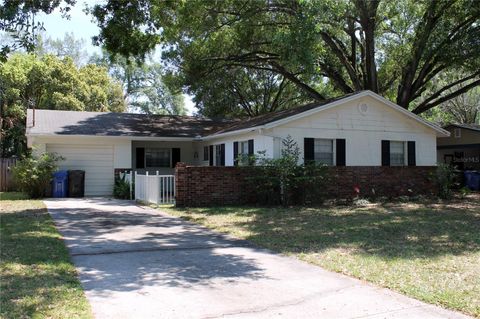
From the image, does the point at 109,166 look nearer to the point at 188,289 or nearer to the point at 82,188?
the point at 82,188

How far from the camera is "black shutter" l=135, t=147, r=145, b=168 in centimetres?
2341

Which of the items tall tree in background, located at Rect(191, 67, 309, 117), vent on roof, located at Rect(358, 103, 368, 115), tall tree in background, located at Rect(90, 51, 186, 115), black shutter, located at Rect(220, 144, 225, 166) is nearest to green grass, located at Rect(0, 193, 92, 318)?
black shutter, located at Rect(220, 144, 225, 166)

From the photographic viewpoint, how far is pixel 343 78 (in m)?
27.0

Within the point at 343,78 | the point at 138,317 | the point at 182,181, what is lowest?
the point at 138,317

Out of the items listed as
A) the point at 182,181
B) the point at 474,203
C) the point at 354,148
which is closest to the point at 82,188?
the point at 182,181

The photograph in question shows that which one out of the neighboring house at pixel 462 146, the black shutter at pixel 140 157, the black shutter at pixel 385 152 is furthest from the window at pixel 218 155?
the neighboring house at pixel 462 146

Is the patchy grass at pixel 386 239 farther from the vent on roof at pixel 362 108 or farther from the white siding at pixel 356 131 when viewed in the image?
the vent on roof at pixel 362 108

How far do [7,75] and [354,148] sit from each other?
866 inches

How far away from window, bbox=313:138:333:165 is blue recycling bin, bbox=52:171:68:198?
10204 mm

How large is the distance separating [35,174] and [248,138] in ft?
27.3

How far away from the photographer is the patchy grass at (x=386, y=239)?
241 inches

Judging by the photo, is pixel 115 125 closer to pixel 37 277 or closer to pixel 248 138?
pixel 248 138

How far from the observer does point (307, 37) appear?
16094 mm

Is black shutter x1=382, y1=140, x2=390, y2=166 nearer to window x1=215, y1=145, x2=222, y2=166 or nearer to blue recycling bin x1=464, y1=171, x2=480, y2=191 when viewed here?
blue recycling bin x1=464, y1=171, x2=480, y2=191
